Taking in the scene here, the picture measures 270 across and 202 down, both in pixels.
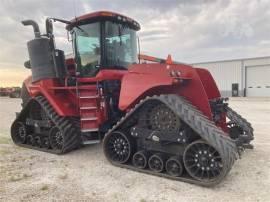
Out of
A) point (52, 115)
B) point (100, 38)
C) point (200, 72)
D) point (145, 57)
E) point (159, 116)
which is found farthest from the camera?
point (145, 57)

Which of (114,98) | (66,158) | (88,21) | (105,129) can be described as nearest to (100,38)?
(88,21)

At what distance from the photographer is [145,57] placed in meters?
7.97

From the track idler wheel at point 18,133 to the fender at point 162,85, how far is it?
11.4 feet

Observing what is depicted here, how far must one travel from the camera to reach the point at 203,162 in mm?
4828

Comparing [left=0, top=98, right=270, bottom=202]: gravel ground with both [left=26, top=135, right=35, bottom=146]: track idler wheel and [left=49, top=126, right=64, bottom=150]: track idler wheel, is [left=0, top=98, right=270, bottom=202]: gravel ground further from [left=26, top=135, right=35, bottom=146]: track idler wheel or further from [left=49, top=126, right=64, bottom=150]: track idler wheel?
[left=26, top=135, right=35, bottom=146]: track idler wheel

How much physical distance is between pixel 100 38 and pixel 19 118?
3269 mm

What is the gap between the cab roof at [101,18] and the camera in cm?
649

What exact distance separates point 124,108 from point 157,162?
118cm

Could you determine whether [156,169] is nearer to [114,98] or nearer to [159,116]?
[159,116]

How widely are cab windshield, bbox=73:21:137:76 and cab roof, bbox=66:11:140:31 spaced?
0.09m

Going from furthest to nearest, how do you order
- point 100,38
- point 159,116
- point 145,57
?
1. point 145,57
2. point 100,38
3. point 159,116

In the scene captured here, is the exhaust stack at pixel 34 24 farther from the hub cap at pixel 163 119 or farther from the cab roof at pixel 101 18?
the hub cap at pixel 163 119

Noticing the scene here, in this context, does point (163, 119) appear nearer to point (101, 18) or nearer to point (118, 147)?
point (118, 147)

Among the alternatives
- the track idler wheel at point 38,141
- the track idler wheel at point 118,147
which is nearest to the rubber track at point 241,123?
the track idler wheel at point 118,147
